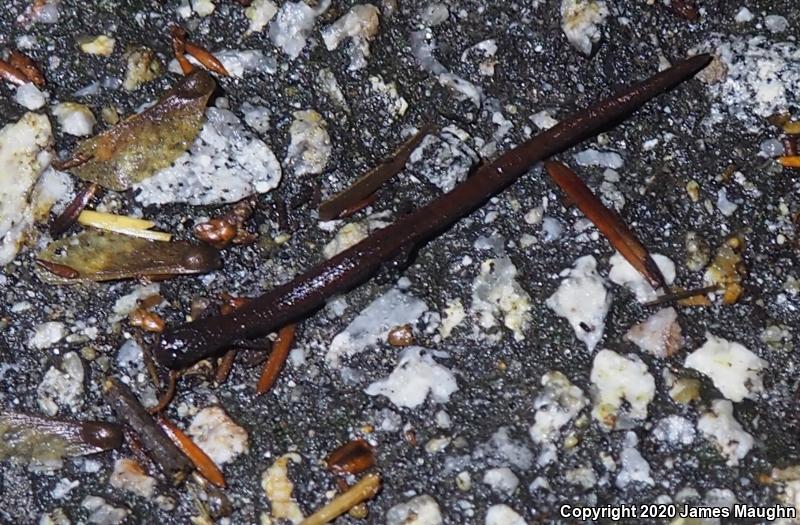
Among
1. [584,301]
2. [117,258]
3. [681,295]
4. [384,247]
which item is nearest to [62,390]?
[117,258]

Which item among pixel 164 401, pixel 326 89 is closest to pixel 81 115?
pixel 326 89

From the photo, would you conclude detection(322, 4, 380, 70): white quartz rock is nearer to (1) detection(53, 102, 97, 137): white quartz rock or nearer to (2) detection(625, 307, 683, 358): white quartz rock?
(1) detection(53, 102, 97, 137): white quartz rock

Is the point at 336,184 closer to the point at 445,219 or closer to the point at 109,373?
the point at 445,219

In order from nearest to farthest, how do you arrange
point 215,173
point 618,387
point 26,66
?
1. point 618,387
2. point 215,173
3. point 26,66

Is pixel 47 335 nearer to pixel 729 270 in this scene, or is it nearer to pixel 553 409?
pixel 553 409

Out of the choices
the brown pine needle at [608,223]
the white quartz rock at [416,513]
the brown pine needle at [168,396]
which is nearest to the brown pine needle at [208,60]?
the brown pine needle at [168,396]
